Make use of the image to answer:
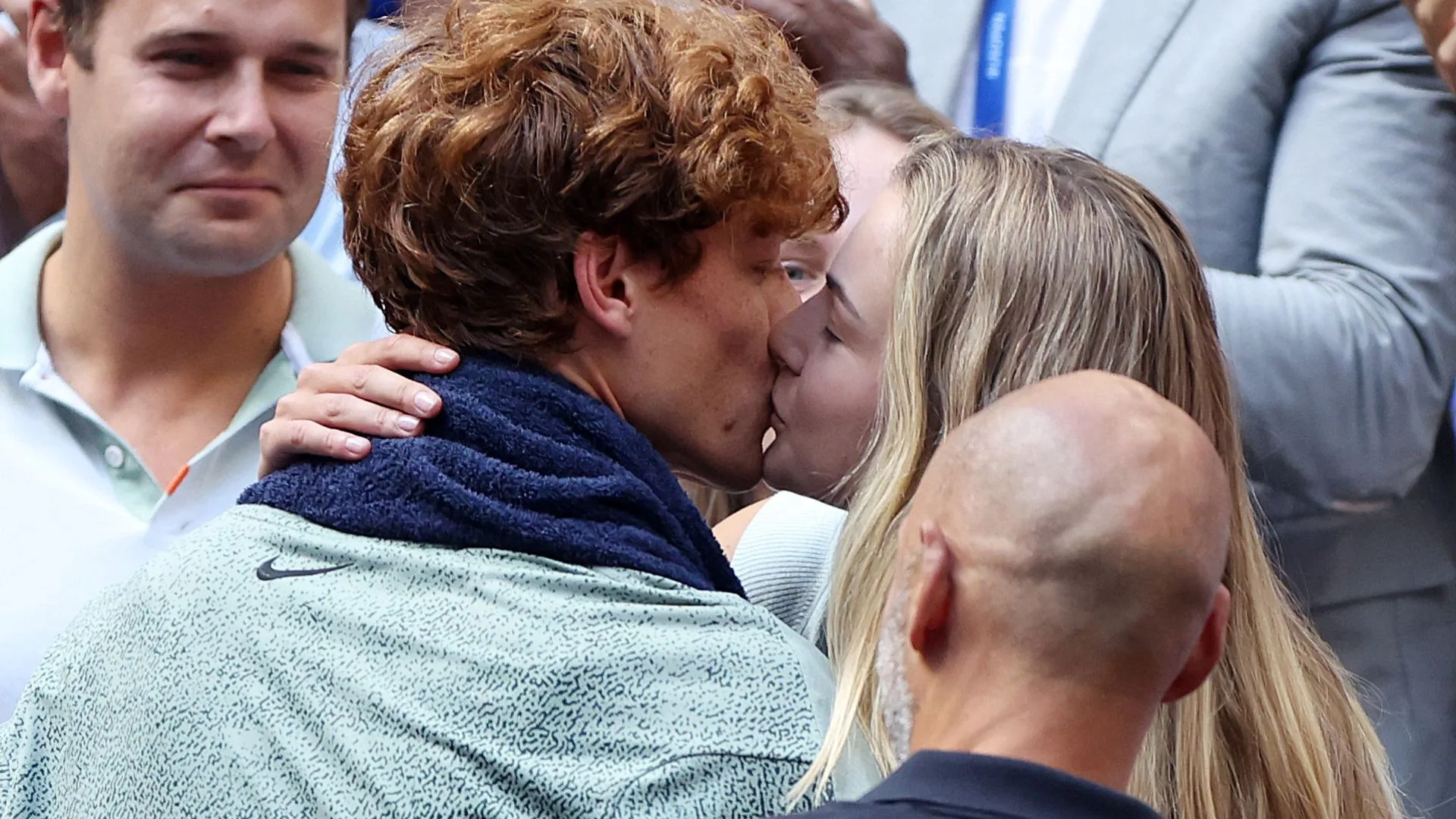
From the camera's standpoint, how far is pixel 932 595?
1.15 meters

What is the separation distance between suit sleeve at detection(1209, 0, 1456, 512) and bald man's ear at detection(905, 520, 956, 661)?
1.20m

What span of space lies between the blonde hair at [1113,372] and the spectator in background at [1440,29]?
27.6 inches

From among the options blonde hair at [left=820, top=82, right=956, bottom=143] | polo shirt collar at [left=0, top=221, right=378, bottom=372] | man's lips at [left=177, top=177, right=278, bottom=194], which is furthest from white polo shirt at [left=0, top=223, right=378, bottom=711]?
blonde hair at [left=820, top=82, right=956, bottom=143]

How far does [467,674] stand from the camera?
1285mm

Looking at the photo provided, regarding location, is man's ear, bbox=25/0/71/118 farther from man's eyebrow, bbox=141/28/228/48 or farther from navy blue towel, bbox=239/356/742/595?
navy blue towel, bbox=239/356/742/595

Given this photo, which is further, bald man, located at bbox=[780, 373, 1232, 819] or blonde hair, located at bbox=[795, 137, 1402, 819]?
blonde hair, located at bbox=[795, 137, 1402, 819]

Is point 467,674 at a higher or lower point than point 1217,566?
lower

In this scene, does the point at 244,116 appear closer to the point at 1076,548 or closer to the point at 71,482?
the point at 71,482

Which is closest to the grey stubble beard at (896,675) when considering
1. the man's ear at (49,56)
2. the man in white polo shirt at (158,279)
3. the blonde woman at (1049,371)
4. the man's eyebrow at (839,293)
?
the blonde woman at (1049,371)

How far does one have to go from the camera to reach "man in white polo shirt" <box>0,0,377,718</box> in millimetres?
2211

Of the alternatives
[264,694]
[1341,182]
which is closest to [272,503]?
[264,694]

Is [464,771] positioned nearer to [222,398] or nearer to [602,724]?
[602,724]

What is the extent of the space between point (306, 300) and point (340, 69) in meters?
0.34

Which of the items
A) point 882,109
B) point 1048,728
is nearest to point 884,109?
point 882,109
